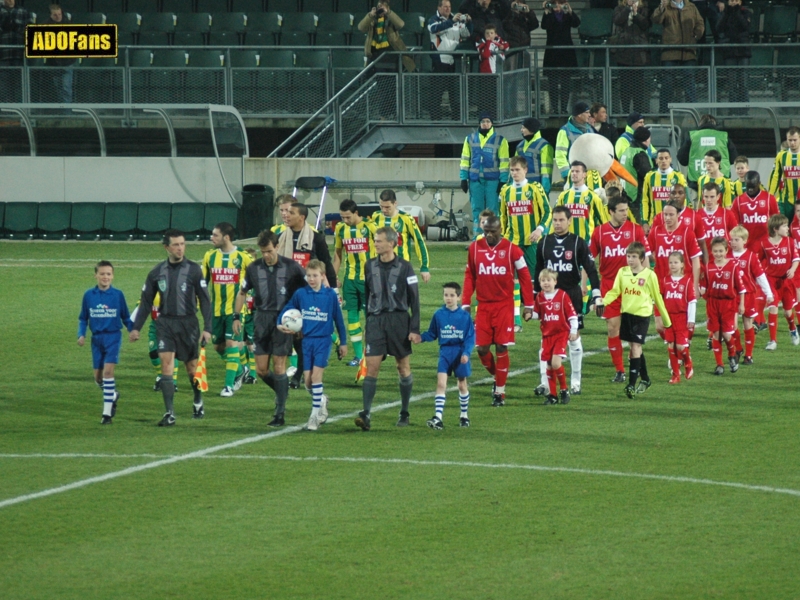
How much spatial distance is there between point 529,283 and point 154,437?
13.4 ft

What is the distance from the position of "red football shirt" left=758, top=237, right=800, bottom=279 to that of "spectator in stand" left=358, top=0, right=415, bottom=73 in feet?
43.5

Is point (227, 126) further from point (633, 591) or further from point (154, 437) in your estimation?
point (633, 591)

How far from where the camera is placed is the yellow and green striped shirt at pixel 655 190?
19906mm

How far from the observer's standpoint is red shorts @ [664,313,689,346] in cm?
1527

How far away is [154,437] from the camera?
12.8m

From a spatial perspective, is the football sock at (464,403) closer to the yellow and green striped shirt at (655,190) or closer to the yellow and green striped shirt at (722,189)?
the yellow and green striped shirt at (722,189)

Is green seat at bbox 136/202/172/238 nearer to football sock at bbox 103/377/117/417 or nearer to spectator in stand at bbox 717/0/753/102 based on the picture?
spectator in stand at bbox 717/0/753/102

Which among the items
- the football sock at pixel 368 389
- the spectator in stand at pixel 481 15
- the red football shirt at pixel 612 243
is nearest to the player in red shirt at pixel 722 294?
the red football shirt at pixel 612 243

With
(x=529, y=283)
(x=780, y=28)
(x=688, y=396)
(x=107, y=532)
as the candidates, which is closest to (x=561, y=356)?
(x=529, y=283)

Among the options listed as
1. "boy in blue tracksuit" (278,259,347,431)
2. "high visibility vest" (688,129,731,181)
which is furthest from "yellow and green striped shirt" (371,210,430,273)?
"high visibility vest" (688,129,731,181)

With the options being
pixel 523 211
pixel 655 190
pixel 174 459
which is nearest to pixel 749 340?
pixel 523 211

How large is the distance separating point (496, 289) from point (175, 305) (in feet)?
10.8

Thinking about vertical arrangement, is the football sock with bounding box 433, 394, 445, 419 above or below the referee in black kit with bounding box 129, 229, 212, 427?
below

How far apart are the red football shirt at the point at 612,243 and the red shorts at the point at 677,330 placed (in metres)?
1.55
